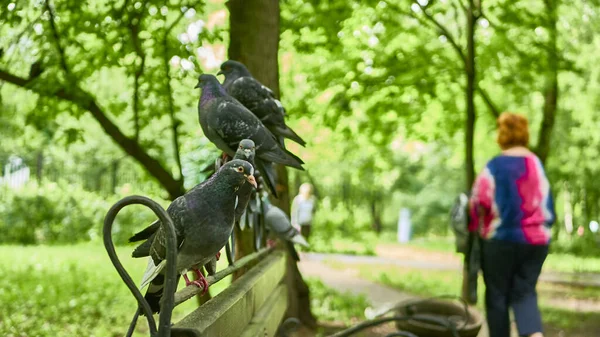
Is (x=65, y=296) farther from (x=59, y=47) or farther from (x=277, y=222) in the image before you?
(x=277, y=222)

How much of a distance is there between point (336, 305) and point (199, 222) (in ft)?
27.0

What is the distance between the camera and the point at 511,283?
14.6 ft

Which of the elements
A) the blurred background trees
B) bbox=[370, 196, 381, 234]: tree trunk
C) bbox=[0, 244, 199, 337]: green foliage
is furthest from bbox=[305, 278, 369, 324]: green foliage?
bbox=[370, 196, 381, 234]: tree trunk

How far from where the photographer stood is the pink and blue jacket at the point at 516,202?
432 centimetres

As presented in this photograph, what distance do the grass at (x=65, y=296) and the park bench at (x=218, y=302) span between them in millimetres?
4815

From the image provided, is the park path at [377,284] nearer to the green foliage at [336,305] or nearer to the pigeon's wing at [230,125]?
the green foliage at [336,305]

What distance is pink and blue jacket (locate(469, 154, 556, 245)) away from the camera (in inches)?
170

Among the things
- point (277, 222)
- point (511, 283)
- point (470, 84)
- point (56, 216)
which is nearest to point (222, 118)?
point (277, 222)

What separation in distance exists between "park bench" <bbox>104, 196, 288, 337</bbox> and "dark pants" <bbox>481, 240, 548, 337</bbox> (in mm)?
1684

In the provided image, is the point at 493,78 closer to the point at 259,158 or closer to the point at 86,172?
the point at 259,158

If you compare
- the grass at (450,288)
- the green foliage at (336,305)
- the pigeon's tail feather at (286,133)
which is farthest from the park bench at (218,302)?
the grass at (450,288)

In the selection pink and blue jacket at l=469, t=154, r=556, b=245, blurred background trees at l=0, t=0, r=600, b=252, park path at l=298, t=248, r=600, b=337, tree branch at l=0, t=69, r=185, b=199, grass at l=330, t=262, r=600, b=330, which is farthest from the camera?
park path at l=298, t=248, r=600, b=337

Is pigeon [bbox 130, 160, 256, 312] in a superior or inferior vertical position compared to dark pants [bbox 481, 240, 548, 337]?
superior

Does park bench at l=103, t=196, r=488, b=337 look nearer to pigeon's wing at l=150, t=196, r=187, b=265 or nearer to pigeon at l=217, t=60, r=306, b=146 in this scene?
pigeon's wing at l=150, t=196, r=187, b=265
